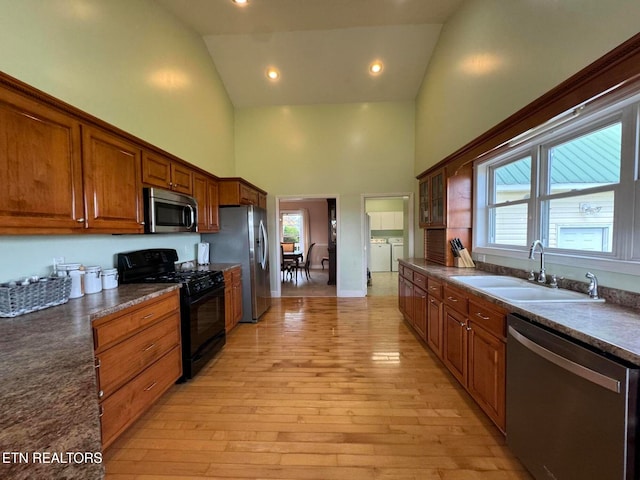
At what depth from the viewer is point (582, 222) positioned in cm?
196

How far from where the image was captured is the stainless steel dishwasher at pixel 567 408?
3.12ft

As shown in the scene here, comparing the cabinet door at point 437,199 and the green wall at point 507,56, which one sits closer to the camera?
the green wall at point 507,56

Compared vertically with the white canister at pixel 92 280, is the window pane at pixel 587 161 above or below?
above

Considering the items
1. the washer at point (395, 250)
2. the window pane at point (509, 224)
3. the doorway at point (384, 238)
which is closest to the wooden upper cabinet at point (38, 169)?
the window pane at point (509, 224)

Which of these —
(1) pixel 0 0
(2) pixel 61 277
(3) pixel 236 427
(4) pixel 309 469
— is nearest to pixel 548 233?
(4) pixel 309 469

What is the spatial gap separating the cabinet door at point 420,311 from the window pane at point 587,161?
1527 millimetres

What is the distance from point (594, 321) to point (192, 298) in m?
2.69

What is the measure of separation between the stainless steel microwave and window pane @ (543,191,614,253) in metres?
3.44

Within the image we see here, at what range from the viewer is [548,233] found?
227 cm

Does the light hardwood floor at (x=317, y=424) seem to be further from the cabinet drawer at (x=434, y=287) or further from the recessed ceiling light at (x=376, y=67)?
the recessed ceiling light at (x=376, y=67)

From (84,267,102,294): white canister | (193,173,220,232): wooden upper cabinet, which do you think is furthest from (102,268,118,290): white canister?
(193,173,220,232): wooden upper cabinet

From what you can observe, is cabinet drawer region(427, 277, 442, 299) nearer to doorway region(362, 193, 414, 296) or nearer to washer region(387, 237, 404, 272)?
doorway region(362, 193, 414, 296)

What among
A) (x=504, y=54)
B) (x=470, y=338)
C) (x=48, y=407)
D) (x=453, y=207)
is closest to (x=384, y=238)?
(x=453, y=207)

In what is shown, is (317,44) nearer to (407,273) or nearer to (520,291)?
(407,273)
